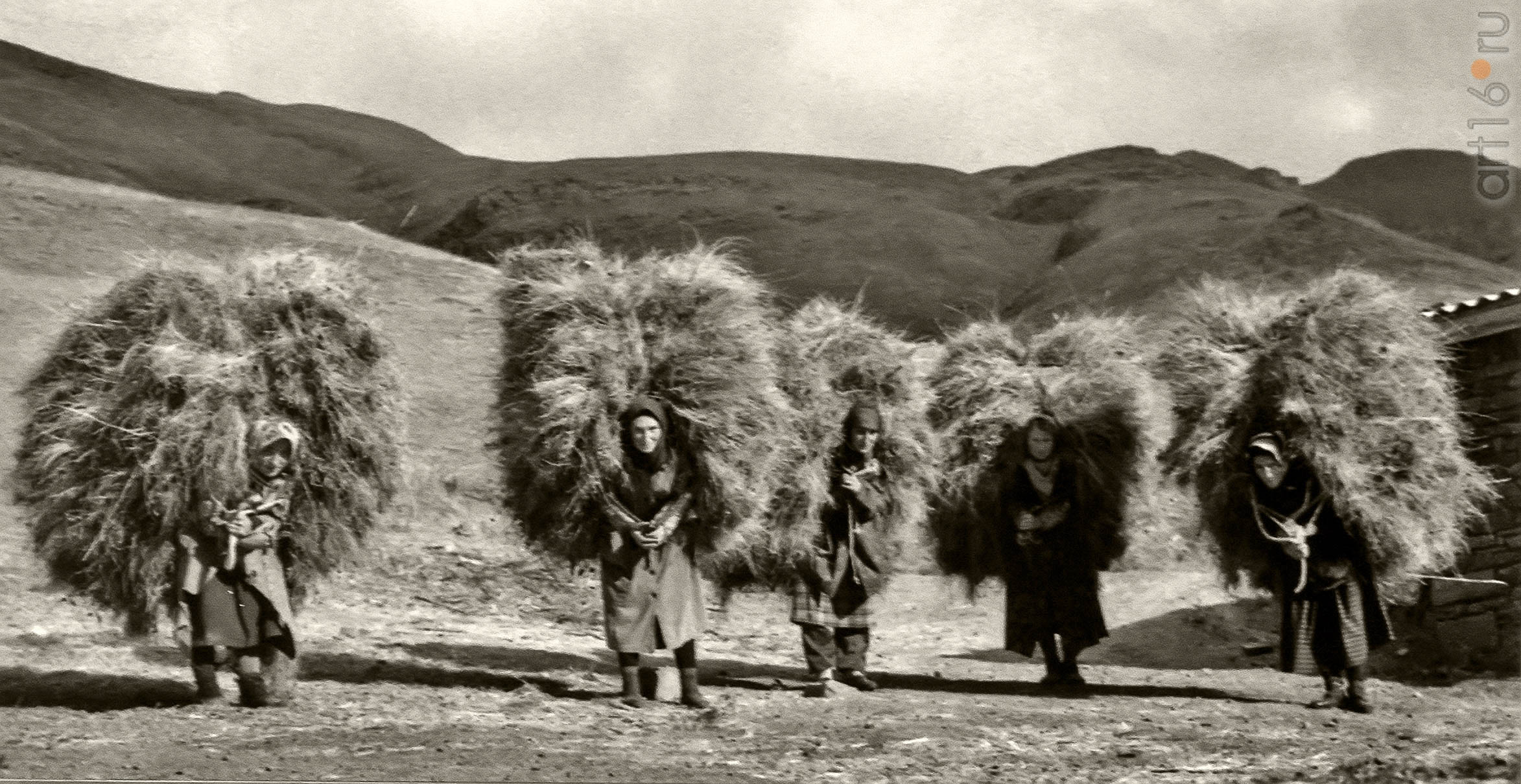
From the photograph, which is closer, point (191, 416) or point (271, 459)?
point (191, 416)

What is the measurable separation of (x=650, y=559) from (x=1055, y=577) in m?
2.38

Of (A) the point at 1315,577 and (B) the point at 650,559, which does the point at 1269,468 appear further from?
(B) the point at 650,559

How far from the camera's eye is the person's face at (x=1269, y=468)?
7.80 m

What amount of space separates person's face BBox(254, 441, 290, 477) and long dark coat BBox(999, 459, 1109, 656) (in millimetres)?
3907

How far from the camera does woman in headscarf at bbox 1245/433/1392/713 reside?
7738 mm

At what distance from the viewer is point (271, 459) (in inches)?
270

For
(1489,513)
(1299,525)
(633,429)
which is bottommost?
(1299,525)

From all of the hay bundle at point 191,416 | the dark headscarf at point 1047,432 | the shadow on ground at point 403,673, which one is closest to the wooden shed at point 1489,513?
the dark headscarf at point 1047,432

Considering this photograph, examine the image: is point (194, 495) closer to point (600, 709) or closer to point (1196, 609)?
point (600, 709)

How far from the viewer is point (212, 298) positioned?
23.3 ft

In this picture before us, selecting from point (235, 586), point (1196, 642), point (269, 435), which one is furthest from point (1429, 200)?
point (235, 586)

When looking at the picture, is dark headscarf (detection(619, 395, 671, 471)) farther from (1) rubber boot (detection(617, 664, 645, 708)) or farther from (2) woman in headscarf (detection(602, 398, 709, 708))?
(1) rubber boot (detection(617, 664, 645, 708))

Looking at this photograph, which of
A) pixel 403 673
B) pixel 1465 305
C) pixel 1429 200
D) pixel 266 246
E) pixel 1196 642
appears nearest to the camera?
pixel 403 673

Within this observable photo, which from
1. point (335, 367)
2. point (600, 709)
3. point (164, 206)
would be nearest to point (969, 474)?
point (600, 709)
